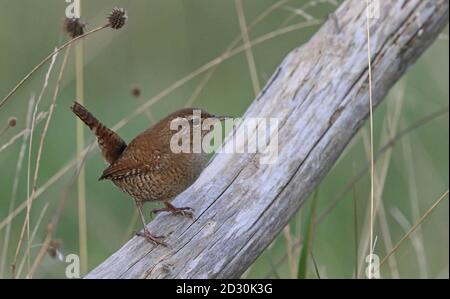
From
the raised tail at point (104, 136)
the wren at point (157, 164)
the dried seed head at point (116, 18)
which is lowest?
the wren at point (157, 164)

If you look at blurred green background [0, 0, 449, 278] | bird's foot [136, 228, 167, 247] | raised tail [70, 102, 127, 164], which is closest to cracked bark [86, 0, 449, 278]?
bird's foot [136, 228, 167, 247]

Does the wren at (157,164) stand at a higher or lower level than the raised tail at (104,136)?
lower

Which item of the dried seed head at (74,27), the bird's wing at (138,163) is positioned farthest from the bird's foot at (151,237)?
the dried seed head at (74,27)

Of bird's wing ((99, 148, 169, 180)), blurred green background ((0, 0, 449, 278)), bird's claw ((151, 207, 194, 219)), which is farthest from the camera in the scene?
blurred green background ((0, 0, 449, 278))

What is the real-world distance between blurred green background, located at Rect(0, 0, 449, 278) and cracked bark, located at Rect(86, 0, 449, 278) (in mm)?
1307

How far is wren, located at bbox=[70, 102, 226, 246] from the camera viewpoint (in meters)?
3.84

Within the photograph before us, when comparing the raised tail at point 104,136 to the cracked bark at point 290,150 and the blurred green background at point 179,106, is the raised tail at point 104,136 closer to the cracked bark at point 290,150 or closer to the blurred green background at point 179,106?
the cracked bark at point 290,150

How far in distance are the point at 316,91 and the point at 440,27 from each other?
25.9 inches

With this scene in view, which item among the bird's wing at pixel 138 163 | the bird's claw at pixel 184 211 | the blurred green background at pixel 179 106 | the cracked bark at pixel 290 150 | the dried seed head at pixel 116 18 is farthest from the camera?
the blurred green background at pixel 179 106

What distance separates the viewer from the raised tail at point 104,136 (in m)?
3.98

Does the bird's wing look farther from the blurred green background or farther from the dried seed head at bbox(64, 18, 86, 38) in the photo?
the blurred green background

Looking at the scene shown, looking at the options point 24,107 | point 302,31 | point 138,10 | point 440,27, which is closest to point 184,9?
point 138,10

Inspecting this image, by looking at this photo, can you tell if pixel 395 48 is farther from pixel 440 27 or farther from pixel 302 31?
pixel 302 31

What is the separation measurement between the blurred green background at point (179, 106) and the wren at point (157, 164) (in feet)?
5.03
